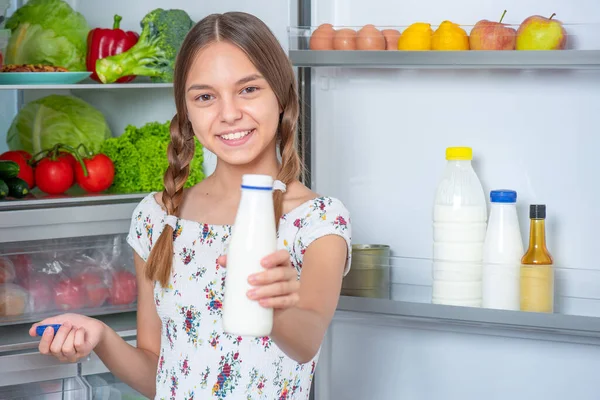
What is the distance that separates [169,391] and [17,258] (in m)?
0.69

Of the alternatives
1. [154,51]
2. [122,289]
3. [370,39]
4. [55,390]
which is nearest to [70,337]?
[55,390]

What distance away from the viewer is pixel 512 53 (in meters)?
1.80

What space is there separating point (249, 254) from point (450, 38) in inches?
38.7

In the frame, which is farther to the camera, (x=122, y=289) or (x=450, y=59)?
(x=122, y=289)

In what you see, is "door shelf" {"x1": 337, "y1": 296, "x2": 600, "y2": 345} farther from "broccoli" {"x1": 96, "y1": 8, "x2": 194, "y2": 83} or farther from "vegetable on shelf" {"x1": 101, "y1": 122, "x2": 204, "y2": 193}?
"broccoli" {"x1": 96, "y1": 8, "x2": 194, "y2": 83}

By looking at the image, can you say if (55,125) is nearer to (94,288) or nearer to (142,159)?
(142,159)

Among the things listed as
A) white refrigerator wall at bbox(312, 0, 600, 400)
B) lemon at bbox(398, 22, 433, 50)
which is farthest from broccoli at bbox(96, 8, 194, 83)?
lemon at bbox(398, 22, 433, 50)

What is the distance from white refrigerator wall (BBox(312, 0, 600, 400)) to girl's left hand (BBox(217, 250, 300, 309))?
0.96 m

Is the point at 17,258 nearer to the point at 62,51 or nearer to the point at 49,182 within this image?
the point at 49,182

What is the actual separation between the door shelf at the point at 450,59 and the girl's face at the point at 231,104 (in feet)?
1.45

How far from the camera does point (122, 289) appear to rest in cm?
230

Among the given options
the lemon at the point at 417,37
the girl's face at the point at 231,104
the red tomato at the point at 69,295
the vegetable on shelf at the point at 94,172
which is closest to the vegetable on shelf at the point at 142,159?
the vegetable on shelf at the point at 94,172

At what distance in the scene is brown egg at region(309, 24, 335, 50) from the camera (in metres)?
2.01

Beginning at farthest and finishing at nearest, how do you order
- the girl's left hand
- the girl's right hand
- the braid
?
the braid
the girl's right hand
the girl's left hand
